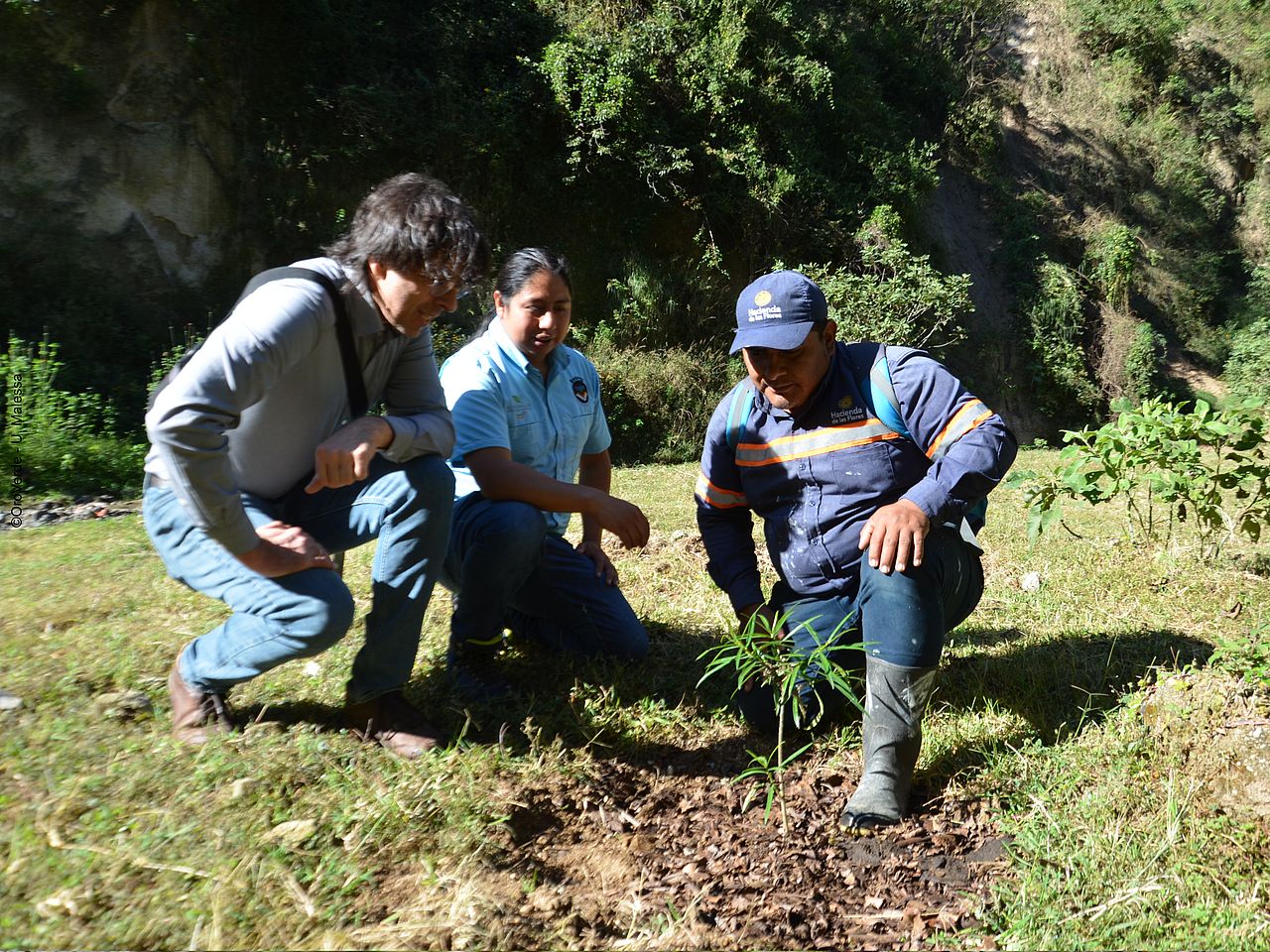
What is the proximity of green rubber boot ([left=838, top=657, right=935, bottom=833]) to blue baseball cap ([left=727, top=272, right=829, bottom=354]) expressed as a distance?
3.25 feet

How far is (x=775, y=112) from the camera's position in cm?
1491

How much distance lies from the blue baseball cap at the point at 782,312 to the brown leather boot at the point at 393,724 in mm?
1523

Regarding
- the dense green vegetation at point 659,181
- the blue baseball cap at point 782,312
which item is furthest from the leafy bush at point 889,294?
the blue baseball cap at point 782,312

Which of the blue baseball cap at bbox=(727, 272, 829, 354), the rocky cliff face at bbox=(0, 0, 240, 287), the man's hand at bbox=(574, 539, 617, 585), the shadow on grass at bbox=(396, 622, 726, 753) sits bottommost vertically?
the shadow on grass at bbox=(396, 622, 726, 753)

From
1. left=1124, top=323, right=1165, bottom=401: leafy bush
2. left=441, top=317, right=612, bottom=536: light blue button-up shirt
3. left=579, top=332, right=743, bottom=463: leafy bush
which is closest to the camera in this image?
left=441, top=317, right=612, bottom=536: light blue button-up shirt

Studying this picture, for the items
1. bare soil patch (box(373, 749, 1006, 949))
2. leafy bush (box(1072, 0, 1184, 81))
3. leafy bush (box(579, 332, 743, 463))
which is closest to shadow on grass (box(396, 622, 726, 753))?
bare soil patch (box(373, 749, 1006, 949))

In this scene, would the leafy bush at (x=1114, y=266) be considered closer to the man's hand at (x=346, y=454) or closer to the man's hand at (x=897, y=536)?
the man's hand at (x=897, y=536)

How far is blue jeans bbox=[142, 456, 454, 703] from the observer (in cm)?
264

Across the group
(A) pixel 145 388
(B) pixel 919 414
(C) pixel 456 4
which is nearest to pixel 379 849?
(B) pixel 919 414

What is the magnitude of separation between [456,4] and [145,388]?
7.49 m

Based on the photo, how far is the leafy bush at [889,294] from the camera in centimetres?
1400

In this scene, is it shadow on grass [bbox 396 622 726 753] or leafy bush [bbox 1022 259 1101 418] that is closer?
shadow on grass [bbox 396 622 726 753]

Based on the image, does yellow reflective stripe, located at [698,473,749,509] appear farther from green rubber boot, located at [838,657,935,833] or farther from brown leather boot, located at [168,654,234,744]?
brown leather boot, located at [168,654,234,744]

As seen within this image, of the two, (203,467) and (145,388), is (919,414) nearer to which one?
(203,467)
